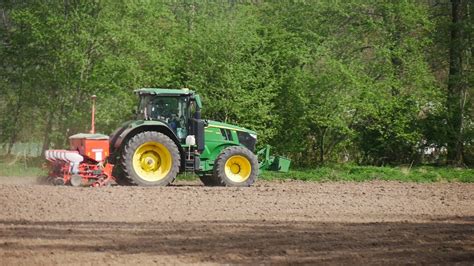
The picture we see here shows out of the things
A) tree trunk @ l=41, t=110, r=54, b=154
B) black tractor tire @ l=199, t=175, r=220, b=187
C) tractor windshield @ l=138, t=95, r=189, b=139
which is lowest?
black tractor tire @ l=199, t=175, r=220, b=187

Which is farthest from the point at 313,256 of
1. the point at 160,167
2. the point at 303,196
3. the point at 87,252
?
the point at 160,167

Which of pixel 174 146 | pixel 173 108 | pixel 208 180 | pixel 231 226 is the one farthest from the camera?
pixel 208 180

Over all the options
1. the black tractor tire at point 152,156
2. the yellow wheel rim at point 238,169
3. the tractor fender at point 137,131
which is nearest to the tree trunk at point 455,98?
the yellow wheel rim at point 238,169

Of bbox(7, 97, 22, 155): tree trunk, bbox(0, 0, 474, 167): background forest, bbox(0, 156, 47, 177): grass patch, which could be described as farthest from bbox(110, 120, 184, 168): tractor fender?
bbox(7, 97, 22, 155): tree trunk

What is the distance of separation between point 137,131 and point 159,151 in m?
0.68

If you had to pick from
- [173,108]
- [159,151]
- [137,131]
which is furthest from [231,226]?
[173,108]

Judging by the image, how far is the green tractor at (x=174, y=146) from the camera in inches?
750

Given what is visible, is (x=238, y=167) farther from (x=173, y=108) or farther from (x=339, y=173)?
(x=339, y=173)

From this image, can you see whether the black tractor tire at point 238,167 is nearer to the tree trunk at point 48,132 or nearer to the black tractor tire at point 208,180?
the black tractor tire at point 208,180

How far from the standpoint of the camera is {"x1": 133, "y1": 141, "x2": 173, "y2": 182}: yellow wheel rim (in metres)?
19.1

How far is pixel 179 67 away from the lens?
2520cm

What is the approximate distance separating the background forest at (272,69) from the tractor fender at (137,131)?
14.4 feet

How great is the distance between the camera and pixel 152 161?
63.4 feet

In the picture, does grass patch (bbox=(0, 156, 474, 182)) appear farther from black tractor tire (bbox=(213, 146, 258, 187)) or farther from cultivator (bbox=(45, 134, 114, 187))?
cultivator (bbox=(45, 134, 114, 187))
